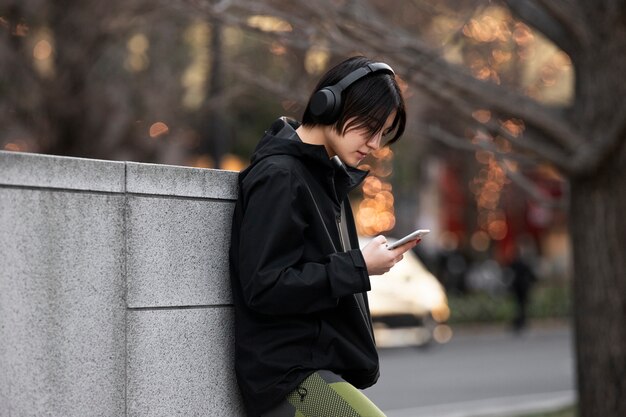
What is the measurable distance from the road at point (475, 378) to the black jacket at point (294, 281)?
7.81 m

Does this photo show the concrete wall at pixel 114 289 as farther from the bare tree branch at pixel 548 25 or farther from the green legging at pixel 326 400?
the bare tree branch at pixel 548 25

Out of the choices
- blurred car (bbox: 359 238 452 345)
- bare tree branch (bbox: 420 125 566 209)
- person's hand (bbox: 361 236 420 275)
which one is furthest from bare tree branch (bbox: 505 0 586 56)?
blurred car (bbox: 359 238 452 345)

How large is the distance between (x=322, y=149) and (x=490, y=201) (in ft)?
126

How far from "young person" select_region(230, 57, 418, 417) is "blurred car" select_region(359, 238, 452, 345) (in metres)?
15.2

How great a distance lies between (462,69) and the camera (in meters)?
7.24

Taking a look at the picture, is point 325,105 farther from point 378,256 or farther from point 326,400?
point 326,400

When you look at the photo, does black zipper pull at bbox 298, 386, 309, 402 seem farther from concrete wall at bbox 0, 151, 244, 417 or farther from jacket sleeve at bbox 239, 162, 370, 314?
concrete wall at bbox 0, 151, 244, 417

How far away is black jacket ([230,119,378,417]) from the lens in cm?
304

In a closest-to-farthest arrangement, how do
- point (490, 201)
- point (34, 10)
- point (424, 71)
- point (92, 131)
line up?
1. point (424, 71)
2. point (34, 10)
3. point (92, 131)
4. point (490, 201)

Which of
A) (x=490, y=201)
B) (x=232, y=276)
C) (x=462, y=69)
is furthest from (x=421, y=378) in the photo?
(x=490, y=201)

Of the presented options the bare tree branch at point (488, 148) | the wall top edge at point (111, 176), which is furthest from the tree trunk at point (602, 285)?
the wall top edge at point (111, 176)

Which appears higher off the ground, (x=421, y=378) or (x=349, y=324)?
(x=349, y=324)

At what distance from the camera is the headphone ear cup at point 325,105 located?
10.5 feet

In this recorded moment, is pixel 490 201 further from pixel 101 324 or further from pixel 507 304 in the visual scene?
pixel 101 324
